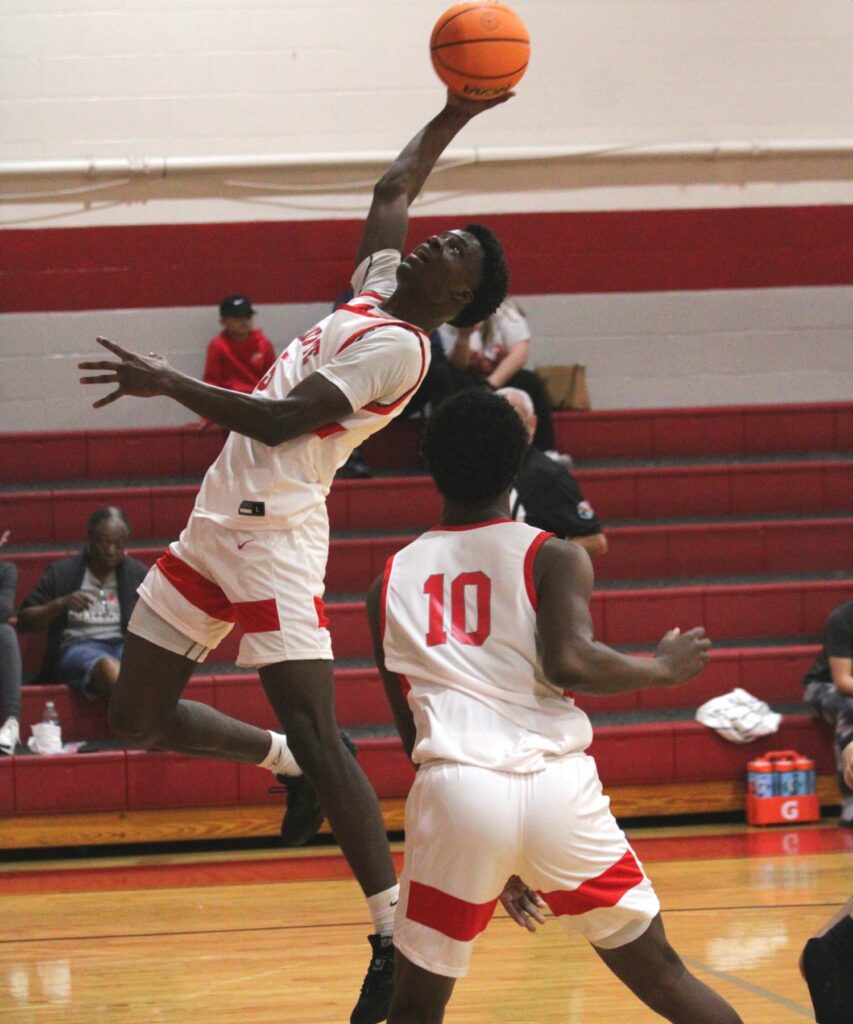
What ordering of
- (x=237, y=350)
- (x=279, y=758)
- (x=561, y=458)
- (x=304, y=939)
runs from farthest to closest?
1. (x=237, y=350)
2. (x=561, y=458)
3. (x=304, y=939)
4. (x=279, y=758)

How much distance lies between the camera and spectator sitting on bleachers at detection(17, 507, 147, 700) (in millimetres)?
6398

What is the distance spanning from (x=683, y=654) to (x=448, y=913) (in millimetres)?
624

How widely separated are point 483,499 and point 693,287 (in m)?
6.62

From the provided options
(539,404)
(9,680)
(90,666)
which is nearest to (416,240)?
(539,404)

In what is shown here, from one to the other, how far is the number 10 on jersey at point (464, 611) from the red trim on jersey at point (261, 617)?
856 millimetres

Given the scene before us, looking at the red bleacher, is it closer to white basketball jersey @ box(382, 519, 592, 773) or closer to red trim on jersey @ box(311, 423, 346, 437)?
red trim on jersey @ box(311, 423, 346, 437)

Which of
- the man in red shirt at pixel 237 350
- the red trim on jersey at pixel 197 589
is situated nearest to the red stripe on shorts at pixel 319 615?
the red trim on jersey at pixel 197 589

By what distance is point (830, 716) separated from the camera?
6.20 m

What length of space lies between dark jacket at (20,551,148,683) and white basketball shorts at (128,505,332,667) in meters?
3.00

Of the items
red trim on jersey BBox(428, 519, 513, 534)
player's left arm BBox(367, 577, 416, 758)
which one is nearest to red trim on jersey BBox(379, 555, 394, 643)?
player's left arm BBox(367, 577, 416, 758)

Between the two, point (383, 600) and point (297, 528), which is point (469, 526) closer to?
point (383, 600)

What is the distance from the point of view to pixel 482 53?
386cm

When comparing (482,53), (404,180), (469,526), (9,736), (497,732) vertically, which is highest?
(482,53)

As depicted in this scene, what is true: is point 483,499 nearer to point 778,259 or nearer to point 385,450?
point 385,450
